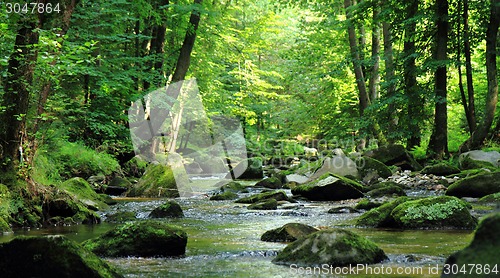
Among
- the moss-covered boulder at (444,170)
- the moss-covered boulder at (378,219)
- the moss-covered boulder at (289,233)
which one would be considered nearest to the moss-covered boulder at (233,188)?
the moss-covered boulder at (444,170)

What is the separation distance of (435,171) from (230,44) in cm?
1072

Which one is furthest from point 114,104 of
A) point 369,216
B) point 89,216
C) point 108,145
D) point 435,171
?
point 369,216

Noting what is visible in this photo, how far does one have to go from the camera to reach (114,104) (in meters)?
16.4

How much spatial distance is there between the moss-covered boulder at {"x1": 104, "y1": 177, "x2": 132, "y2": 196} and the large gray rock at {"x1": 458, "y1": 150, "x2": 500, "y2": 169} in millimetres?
9037

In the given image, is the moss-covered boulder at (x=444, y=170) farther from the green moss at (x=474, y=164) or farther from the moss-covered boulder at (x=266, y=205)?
the moss-covered boulder at (x=266, y=205)

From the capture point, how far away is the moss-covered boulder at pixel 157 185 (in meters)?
12.6

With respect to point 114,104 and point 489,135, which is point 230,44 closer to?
point 114,104

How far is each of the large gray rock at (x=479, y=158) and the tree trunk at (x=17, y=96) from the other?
35.6ft

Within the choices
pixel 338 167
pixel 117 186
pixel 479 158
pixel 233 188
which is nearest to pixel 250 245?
pixel 117 186

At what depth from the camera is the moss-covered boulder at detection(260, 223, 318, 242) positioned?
612 centimetres

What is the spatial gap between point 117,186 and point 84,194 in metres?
3.74

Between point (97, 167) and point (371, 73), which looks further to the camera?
point (371, 73)

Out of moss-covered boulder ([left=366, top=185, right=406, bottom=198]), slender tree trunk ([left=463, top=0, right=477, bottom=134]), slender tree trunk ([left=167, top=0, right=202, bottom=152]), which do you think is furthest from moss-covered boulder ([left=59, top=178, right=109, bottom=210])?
slender tree trunk ([left=463, top=0, right=477, bottom=134])

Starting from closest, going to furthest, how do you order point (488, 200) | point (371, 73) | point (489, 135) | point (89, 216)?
point (89, 216) < point (488, 200) < point (489, 135) < point (371, 73)
